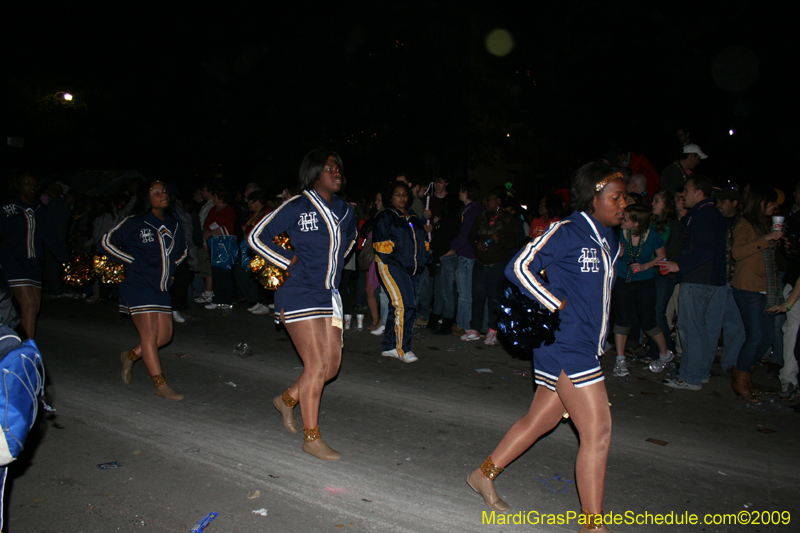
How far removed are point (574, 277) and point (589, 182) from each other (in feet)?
1.97

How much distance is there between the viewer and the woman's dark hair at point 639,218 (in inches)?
279

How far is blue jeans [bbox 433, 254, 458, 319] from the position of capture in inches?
364

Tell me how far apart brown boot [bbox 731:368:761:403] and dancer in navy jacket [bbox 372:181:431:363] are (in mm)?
3704

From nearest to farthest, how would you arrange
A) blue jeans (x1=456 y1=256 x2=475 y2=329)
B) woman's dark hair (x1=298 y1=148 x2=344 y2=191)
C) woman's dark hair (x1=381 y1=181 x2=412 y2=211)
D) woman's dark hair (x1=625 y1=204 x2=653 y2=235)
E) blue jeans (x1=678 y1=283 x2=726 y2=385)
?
woman's dark hair (x1=298 y1=148 x2=344 y2=191) → blue jeans (x1=678 y1=283 x2=726 y2=385) → woman's dark hair (x1=625 y1=204 x2=653 y2=235) → woman's dark hair (x1=381 y1=181 x2=412 y2=211) → blue jeans (x1=456 y1=256 x2=475 y2=329)

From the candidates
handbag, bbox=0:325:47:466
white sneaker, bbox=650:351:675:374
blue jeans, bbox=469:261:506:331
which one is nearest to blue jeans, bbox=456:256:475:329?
blue jeans, bbox=469:261:506:331

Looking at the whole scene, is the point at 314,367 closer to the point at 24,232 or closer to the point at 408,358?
the point at 408,358

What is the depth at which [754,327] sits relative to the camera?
618 cm

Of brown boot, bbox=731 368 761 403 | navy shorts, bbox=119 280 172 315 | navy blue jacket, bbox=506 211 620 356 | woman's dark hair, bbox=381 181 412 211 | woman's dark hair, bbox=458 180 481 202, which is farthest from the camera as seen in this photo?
woman's dark hair, bbox=458 180 481 202

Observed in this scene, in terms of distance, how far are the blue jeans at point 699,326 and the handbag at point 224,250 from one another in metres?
7.92

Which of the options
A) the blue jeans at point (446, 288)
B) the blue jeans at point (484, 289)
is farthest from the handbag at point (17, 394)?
the blue jeans at point (446, 288)

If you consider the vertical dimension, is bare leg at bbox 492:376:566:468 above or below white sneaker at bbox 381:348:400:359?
above

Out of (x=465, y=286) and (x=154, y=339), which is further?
(x=465, y=286)

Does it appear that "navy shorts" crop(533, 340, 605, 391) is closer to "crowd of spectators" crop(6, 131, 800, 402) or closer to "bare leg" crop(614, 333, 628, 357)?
"crowd of spectators" crop(6, 131, 800, 402)

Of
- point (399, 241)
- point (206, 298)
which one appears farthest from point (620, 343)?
point (206, 298)
